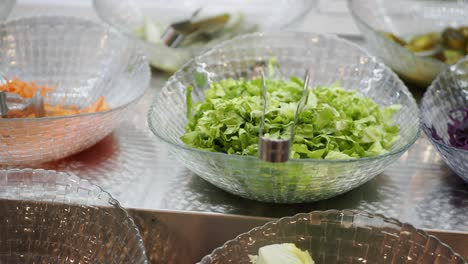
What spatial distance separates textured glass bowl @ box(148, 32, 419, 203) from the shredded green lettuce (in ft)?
0.13

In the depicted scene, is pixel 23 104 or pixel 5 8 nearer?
pixel 23 104

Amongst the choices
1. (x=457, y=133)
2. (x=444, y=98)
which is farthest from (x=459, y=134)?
(x=444, y=98)

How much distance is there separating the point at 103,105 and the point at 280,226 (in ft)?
1.68

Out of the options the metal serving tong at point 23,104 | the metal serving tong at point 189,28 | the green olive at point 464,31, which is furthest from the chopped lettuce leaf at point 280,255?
the green olive at point 464,31

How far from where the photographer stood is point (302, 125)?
116cm

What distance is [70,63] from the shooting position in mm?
1545

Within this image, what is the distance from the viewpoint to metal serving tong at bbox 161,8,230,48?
1.61 m

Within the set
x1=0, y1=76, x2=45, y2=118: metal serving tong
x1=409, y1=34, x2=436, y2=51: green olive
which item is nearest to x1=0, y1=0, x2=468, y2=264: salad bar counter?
x1=0, y1=76, x2=45, y2=118: metal serving tong

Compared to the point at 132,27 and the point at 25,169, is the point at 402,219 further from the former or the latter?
the point at 132,27

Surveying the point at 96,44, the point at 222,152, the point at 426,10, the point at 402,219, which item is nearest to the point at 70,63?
the point at 96,44

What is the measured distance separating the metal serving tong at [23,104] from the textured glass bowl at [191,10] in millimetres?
388

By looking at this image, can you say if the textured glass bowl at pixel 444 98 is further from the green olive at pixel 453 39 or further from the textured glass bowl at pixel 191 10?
the textured glass bowl at pixel 191 10

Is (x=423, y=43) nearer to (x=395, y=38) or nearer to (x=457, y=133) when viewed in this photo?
(x=395, y=38)

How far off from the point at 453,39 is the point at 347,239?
2.38 feet
